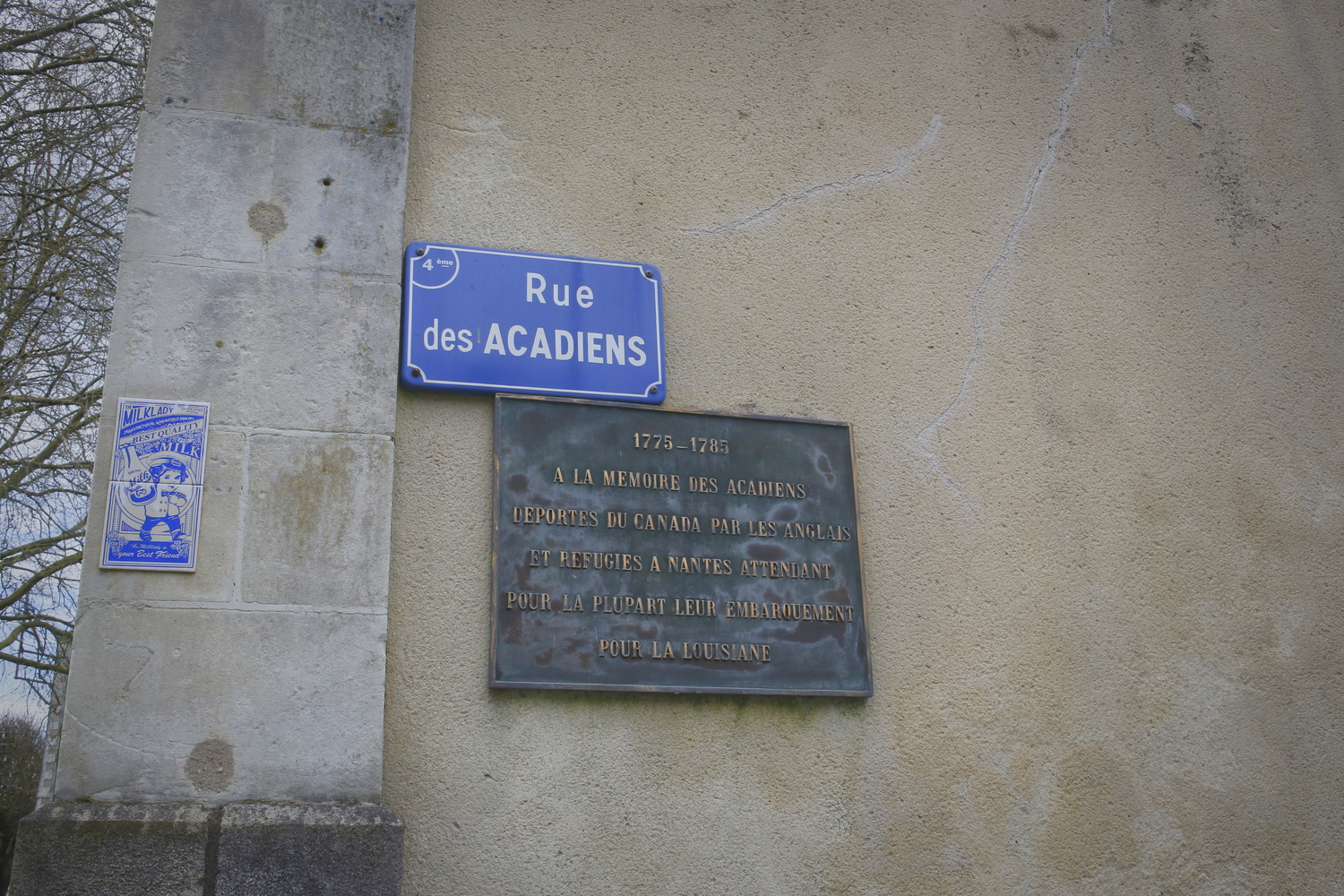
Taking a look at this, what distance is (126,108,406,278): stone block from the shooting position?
2.97 meters

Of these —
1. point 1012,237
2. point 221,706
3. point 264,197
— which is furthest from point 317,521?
point 1012,237

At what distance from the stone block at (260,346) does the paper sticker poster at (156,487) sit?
61 millimetres

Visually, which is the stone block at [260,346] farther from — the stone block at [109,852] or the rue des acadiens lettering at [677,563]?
the stone block at [109,852]

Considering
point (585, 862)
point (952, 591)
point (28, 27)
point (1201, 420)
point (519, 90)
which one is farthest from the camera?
point (28, 27)

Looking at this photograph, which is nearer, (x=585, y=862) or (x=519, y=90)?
(x=585, y=862)

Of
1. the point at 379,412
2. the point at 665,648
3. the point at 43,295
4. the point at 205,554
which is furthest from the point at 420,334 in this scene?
the point at 43,295

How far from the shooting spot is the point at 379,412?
9.63 ft

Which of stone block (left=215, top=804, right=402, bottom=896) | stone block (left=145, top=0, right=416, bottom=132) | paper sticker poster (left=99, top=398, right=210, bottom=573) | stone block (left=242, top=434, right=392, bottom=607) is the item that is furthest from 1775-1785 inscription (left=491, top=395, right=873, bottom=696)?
stone block (left=145, top=0, right=416, bottom=132)

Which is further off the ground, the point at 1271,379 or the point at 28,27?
the point at 28,27

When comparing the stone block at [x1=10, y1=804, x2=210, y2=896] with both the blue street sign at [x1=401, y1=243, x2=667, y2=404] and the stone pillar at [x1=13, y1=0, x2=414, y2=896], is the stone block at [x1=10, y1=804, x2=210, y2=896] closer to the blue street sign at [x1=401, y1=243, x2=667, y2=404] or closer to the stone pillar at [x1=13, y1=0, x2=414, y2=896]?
the stone pillar at [x1=13, y1=0, x2=414, y2=896]

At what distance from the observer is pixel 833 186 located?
386cm

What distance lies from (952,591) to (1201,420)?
132 centimetres

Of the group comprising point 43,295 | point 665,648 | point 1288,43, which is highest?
point 1288,43

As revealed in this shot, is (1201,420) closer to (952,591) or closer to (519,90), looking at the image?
(952,591)
